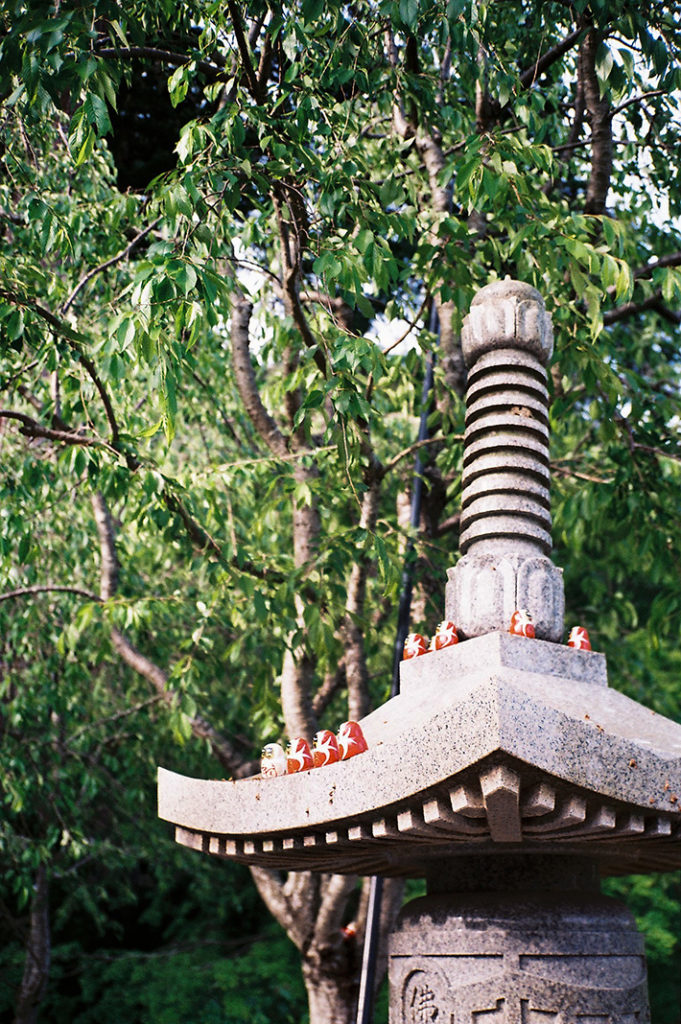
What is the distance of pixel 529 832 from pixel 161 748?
6.36m

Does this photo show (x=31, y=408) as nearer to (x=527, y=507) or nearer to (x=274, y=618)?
(x=274, y=618)

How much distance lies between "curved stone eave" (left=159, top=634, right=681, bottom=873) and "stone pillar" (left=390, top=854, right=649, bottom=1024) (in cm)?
14

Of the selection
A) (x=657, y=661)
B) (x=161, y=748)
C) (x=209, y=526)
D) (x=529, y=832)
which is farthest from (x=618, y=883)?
(x=529, y=832)

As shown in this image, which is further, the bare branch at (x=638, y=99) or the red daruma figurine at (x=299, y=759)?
the bare branch at (x=638, y=99)

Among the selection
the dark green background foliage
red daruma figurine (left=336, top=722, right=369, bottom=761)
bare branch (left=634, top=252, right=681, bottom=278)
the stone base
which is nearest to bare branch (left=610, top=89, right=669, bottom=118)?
the dark green background foliage

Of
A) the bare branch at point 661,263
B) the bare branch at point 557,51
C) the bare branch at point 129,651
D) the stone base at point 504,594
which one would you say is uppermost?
the bare branch at point 557,51

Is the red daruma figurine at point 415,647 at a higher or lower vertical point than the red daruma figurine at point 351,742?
higher

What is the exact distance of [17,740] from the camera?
7145 millimetres

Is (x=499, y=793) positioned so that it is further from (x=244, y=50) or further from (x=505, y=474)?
(x=244, y=50)

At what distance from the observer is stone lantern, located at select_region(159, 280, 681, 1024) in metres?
2.02

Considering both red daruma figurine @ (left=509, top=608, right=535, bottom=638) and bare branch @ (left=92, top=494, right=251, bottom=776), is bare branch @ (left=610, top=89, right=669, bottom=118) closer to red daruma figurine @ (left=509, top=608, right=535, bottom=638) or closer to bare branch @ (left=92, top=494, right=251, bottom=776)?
red daruma figurine @ (left=509, top=608, right=535, bottom=638)

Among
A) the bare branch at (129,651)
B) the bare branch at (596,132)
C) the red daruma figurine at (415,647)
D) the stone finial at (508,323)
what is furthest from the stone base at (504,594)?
the bare branch at (129,651)

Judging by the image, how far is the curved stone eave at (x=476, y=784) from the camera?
6.42ft

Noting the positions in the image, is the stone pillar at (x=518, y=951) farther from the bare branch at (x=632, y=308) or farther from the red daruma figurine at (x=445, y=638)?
the bare branch at (x=632, y=308)
